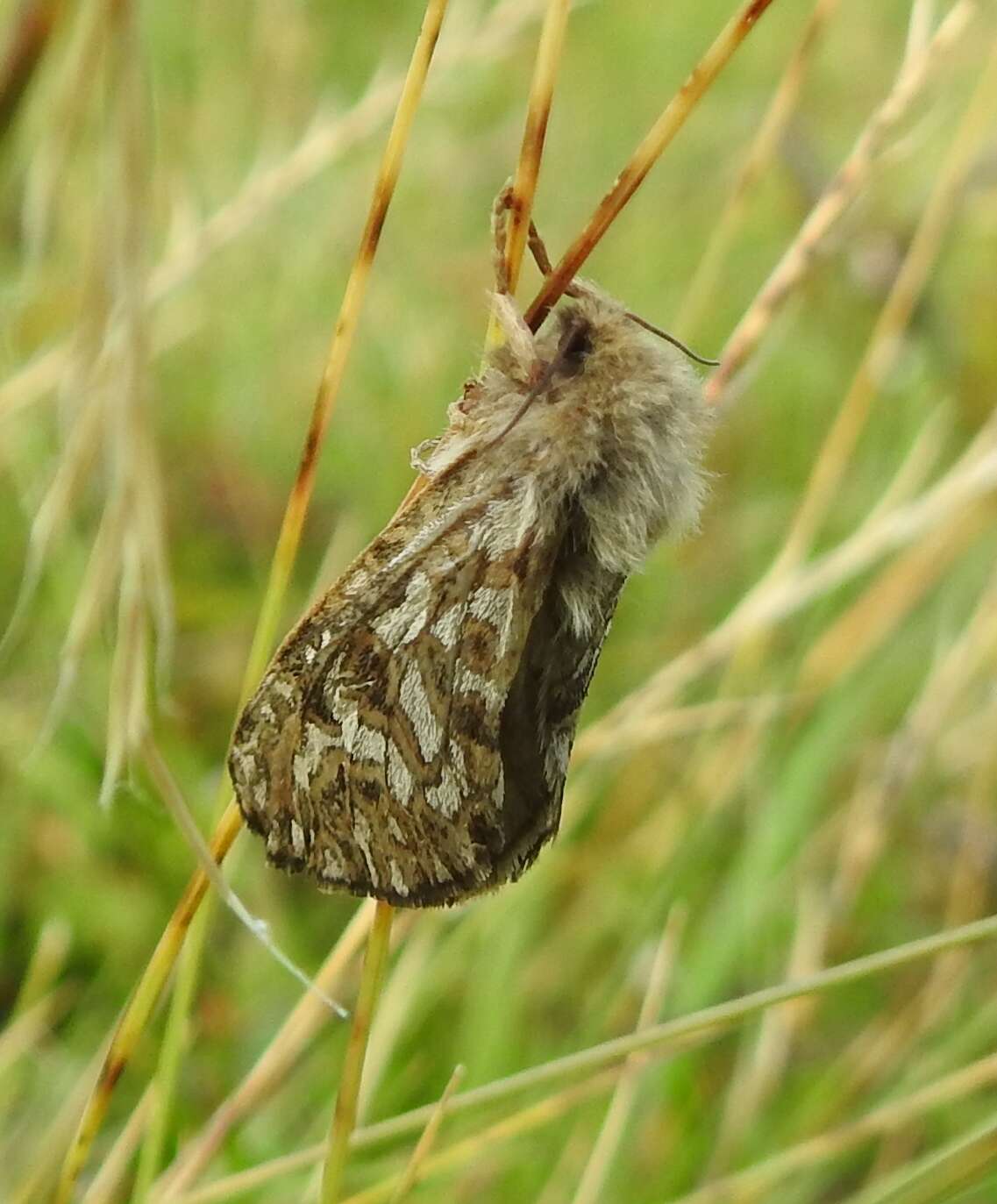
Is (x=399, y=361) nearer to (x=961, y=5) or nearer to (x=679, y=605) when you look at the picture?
(x=679, y=605)

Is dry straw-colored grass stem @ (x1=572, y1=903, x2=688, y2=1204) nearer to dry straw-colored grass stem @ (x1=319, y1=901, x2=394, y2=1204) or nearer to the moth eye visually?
dry straw-colored grass stem @ (x1=319, y1=901, x2=394, y2=1204)

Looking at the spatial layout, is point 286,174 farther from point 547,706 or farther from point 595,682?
point 595,682

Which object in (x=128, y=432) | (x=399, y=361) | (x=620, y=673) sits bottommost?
(x=620, y=673)

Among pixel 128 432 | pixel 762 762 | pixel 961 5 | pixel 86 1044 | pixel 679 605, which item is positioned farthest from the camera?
pixel 679 605

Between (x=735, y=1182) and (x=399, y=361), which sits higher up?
(x=399, y=361)

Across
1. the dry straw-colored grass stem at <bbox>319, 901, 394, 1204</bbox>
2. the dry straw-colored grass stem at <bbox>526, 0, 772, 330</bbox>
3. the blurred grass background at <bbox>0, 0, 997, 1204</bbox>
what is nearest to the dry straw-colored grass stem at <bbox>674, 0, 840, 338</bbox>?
the blurred grass background at <bbox>0, 0, 997, 1204</bbox>

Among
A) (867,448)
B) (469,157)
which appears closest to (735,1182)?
(867,448)
